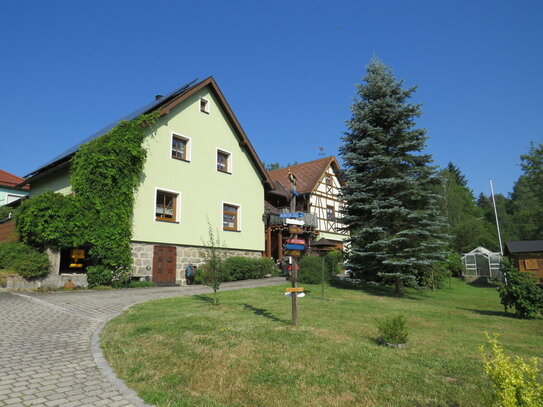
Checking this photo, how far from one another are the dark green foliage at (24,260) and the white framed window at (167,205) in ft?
17.2

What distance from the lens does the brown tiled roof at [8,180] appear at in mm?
34997

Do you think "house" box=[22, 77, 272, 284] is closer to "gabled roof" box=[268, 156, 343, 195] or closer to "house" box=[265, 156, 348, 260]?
"house" box=[265, 156, 348, 260]

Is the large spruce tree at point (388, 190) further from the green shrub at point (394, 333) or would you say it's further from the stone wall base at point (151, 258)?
the green shrub at point (394, 333)

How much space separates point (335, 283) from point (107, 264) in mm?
10818

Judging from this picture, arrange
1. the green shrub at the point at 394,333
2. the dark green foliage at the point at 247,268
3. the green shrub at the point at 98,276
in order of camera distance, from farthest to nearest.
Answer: the dark green foliage at the point at 247,268
the green shrub at the point at 98,276
the green shrub at the point at 394,333

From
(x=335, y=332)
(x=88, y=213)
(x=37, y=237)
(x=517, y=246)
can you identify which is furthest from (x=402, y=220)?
(x=517, y=246)

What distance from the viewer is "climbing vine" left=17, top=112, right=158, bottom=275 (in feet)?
47.3

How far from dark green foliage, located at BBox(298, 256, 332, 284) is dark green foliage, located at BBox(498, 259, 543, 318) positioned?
7.83 m

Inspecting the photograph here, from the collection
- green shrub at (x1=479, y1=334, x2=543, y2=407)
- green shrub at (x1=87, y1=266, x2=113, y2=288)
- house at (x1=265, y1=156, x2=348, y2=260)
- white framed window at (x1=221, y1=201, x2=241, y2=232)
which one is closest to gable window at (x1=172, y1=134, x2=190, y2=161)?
white framed window at (x1=221, y1=201, x2=241, y2=232)

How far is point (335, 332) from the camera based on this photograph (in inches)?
281

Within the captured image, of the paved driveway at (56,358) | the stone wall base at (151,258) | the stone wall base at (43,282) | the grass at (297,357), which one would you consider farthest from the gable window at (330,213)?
the paved driveway at (56,358)

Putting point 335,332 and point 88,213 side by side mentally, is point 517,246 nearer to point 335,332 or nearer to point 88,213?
point 335,332

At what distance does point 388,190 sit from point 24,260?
1512 centimetres

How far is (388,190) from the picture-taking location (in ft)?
52.4
